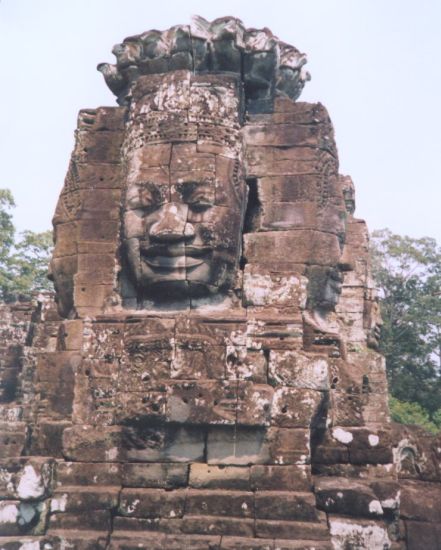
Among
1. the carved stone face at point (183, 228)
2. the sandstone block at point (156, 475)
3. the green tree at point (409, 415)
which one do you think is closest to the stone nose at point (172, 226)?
the carved stone face at point (183, 228)

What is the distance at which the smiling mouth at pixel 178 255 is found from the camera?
22.2ft

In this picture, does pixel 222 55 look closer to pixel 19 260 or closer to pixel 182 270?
pixel 182 270

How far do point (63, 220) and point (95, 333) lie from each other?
1.77 meters

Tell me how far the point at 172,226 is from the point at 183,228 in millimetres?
108

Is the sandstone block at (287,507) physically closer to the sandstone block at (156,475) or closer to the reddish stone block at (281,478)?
the reddish stone block at (281,478)

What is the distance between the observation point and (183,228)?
22.1 ft

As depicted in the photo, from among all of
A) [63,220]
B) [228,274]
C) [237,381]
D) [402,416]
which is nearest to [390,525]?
[237,381]

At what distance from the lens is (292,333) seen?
21.5 feet

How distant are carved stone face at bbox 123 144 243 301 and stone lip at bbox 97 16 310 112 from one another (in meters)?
1.03

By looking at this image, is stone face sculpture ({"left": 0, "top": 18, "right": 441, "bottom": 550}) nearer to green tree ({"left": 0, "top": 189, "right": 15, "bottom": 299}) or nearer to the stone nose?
the stone nose

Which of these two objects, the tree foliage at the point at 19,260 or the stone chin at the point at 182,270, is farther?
the tree foliage at the point at 19,260

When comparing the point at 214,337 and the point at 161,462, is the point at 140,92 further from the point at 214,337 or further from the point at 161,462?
the point at 161,462

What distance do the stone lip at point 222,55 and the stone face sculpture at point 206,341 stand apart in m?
Result: 0.02

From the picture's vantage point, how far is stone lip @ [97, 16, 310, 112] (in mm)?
7188
